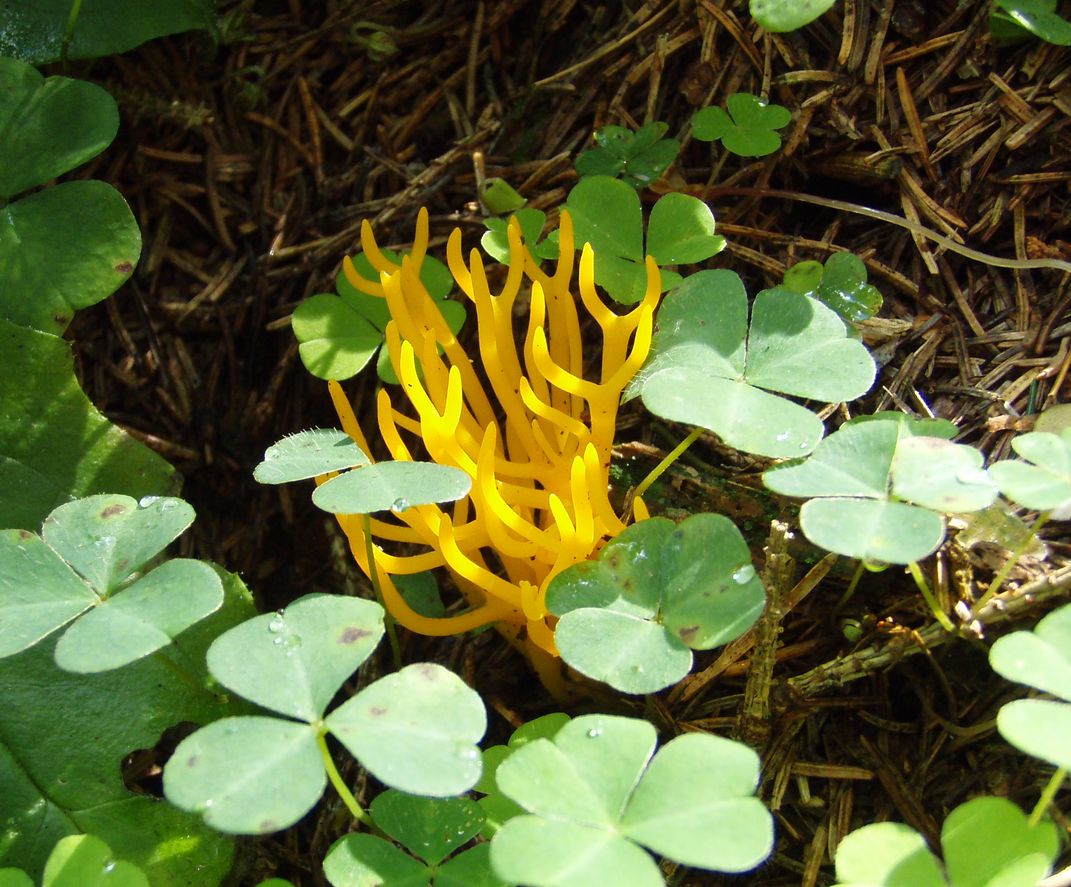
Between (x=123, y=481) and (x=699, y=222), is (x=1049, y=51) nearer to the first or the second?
(x=699, y=222)

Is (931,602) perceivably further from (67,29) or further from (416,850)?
(67,29)

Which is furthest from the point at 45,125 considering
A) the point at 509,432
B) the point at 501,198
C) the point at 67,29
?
the point at 509,432

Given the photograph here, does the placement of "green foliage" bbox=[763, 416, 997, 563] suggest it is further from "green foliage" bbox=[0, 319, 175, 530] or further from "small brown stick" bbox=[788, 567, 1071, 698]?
"green foliage" bbox=[0, 319, 175, 530]

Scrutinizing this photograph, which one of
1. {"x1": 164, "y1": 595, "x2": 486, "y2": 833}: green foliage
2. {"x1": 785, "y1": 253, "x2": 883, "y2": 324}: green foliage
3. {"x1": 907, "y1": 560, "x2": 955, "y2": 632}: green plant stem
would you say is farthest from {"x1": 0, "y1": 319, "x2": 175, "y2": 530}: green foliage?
{"x1": 907, "y1": 560, "x2": 955, "y2": 632}: green plant stem

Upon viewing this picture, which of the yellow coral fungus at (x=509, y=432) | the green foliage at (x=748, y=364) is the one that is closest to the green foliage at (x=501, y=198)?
the yellow coral fungus at (x=509, y=432)

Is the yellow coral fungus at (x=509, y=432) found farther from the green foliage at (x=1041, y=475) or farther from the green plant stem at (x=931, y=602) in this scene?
the green foliage at (x=1041, y=475)

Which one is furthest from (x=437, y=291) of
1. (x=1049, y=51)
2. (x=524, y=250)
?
(x=1049, y=51)
